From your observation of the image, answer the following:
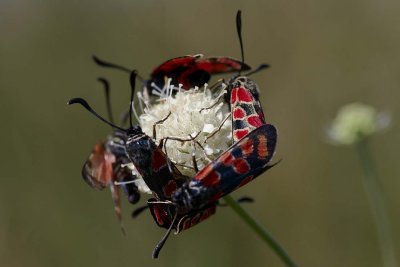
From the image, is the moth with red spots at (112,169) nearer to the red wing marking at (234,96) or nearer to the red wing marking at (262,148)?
the red wing marking at (234,96)

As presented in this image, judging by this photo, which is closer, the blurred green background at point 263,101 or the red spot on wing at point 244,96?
the red spot on wing at point 244,96

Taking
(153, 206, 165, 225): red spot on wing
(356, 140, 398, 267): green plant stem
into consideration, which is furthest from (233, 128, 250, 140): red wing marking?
(356, 140, 398, 267): green plant stem

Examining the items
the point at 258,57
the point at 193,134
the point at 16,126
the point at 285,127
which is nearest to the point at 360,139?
the point at 193,134

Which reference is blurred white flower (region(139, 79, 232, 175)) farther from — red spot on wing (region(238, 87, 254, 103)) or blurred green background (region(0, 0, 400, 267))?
blurred green background (region(0, 0, 400, 267))

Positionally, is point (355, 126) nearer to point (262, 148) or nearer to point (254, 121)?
point (254, 121)

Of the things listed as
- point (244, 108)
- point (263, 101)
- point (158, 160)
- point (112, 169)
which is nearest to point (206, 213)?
point (158, 160)

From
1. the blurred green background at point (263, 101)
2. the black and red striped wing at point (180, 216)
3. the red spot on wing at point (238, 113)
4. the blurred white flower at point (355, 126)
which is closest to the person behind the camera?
the black and red striped wing at point (180, 216)

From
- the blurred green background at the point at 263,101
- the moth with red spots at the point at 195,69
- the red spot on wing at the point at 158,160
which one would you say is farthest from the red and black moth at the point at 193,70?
the blurred green background at the point at 263,101
